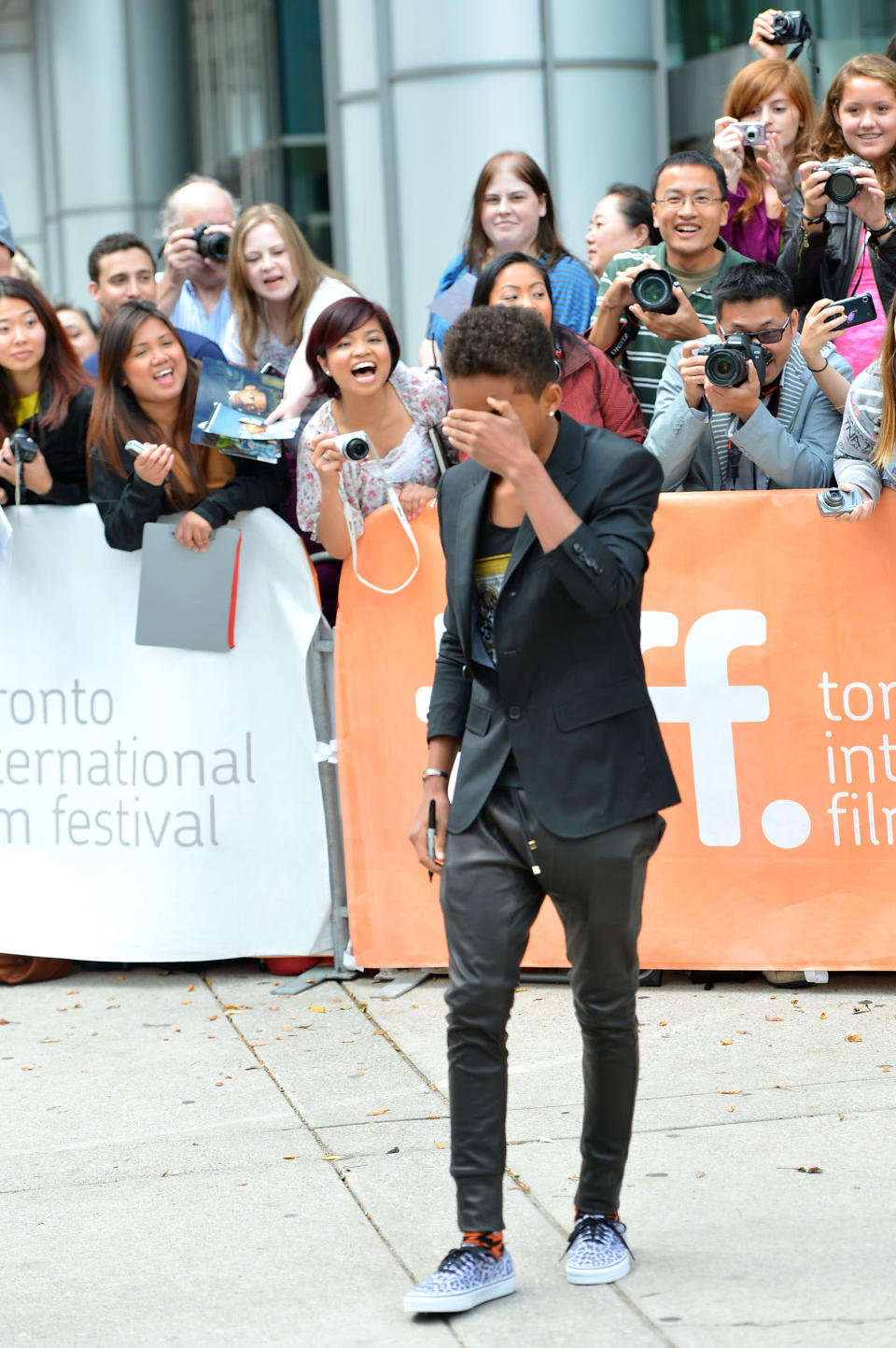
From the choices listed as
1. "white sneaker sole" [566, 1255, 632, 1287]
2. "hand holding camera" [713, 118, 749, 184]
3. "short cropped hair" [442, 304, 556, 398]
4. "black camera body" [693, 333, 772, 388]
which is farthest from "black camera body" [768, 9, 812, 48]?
"white sneaker sole" [566, 1255, 632, 1287]

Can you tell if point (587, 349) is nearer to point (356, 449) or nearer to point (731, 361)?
point (731, 361)

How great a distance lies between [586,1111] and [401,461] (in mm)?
2643

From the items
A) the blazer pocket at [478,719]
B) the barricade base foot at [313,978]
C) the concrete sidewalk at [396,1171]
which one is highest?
the blazer pocket at [478,719]

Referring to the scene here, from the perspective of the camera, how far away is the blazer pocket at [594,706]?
338 centimetres

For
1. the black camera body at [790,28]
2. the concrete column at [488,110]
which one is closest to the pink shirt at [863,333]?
the black camera body at [790,28]

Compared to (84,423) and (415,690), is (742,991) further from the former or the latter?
(84,423)

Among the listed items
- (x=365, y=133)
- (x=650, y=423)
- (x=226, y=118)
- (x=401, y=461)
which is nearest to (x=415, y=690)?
(x=401, y=461)

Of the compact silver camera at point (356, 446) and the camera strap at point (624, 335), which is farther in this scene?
the camera strap at point (624, 335)

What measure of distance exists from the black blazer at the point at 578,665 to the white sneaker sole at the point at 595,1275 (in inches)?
34.9

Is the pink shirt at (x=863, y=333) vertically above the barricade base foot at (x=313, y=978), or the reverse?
the pink shirt at (x=863, y=333)

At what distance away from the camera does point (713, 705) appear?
211 inches

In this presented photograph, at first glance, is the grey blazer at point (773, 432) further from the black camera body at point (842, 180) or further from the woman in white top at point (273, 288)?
the woman in white top at point (273, 288)

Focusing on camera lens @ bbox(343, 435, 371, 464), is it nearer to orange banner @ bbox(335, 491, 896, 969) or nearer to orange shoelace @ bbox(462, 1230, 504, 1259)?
orange banner @ bbox(335, 491, 896, 969)

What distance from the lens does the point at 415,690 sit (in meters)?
5.62
